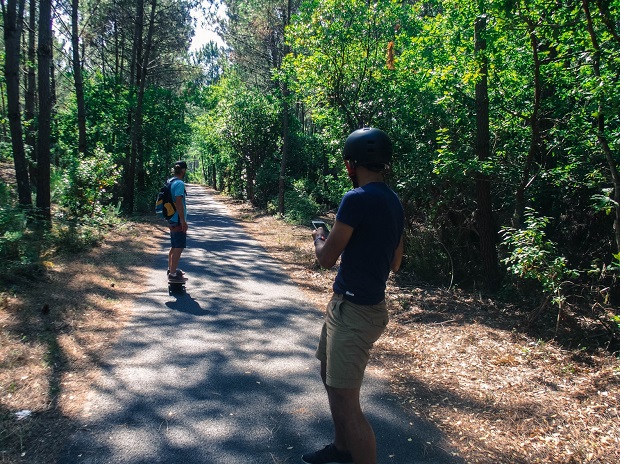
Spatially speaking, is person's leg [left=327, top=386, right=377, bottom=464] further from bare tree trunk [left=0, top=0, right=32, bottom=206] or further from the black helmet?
bare tree trunk [left=0, top=0, right=32, bottom=206]

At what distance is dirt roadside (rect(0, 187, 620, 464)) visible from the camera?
11.1 feet

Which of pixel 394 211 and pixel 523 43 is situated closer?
pixel 394 211

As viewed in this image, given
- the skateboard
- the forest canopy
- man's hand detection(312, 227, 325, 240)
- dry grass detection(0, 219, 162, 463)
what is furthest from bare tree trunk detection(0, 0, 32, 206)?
man's hand detection(312, 227, 325, 240)

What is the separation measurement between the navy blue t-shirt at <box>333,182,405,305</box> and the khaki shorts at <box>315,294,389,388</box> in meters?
0.06

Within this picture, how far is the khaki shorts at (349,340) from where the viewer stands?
2.56 metres

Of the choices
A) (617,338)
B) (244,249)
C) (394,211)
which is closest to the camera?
(394,211)

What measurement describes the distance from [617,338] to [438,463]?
3.39 m

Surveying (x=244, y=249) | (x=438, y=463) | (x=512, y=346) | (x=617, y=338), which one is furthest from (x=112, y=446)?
(x=244, y=249)

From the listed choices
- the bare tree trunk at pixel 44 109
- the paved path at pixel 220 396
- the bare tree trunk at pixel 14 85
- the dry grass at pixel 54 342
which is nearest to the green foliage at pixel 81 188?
the bare tree trunk at pixel 44 109

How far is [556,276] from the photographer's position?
5289mm

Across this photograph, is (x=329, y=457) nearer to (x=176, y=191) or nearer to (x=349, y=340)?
(x=349, y=340)

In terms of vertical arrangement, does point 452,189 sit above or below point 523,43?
below

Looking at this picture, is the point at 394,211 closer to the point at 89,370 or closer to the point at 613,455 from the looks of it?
the point at 613,455

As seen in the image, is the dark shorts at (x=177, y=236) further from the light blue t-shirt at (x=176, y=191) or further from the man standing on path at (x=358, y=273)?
the man standing on path at (x=358, y=273)
